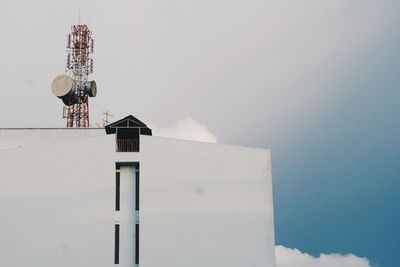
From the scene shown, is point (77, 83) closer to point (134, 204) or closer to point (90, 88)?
point (90, 88)

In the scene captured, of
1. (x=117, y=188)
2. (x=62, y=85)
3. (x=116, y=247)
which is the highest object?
(x=62, y=85)

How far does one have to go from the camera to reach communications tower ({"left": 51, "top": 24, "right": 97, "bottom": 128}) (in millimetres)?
33594

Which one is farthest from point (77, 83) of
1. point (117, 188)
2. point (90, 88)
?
point (117, 188)

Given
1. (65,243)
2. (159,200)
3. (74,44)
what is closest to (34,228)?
(65,243)

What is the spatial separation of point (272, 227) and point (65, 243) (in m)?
9.07

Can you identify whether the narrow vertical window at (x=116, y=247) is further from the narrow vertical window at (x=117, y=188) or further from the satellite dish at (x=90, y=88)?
the satellite dish at (x=90, y=88)

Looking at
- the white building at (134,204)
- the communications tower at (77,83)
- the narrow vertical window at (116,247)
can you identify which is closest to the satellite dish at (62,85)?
the communications tower at (77,83)

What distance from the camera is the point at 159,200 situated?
24.6 m

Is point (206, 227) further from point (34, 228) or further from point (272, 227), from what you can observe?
point (34, 228)

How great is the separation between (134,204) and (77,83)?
12.9 m

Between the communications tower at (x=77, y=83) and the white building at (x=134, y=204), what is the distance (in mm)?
9218

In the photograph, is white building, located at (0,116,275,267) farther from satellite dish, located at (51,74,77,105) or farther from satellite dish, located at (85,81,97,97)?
satellite dish, located at (85,81,97,97)

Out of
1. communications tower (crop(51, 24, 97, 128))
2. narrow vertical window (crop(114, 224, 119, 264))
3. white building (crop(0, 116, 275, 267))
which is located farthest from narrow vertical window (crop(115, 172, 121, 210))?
communications tower (crop(51, 24, 97, 128))

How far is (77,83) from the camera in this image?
35188 millimetres
